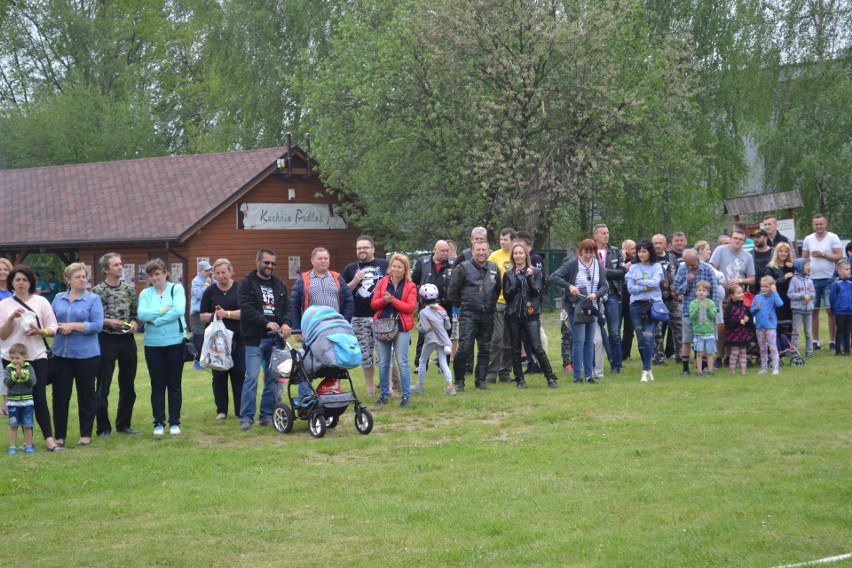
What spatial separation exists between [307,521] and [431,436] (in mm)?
3436

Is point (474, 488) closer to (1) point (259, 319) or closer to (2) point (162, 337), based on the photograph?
(1) point (259, 319)

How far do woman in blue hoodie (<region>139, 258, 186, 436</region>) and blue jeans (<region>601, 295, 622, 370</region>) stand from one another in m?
6.28

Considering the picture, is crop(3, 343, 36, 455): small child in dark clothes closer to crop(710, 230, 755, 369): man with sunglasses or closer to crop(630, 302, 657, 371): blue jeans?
crop(630, 302, 657, 371): blue jeans

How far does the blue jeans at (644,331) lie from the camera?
48.6ft

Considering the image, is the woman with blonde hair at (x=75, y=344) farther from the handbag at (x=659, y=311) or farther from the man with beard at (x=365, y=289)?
the handbag at (x=659, y=311)

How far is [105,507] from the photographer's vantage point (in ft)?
28.3

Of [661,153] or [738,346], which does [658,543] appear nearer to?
[738,346]

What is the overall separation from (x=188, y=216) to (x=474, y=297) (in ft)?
65.9

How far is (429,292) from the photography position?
13.8 metres

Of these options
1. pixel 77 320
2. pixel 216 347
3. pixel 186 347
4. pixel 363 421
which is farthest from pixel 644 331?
pixel 77 320

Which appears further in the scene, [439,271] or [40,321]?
[439,271]

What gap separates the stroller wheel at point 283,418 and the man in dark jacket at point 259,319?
1.17ft

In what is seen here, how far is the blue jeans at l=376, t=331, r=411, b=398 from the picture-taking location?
43.1 ft

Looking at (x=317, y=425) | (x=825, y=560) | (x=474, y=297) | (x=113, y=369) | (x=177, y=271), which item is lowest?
(x=825, y=560)
